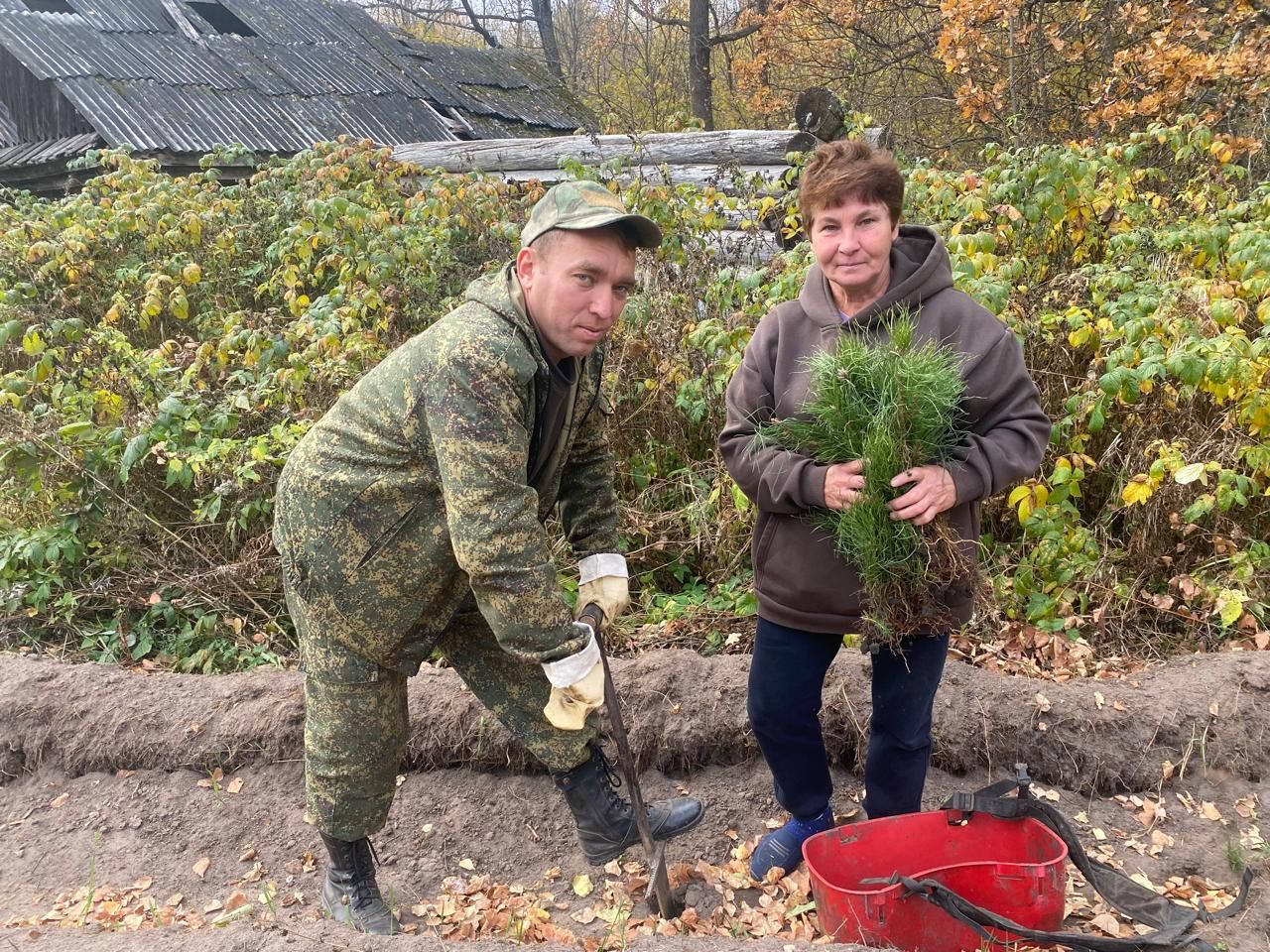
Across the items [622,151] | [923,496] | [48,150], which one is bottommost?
[923,496]

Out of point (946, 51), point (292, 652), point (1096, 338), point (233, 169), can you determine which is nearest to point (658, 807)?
point (292, 652)

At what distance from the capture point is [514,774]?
3.89 m

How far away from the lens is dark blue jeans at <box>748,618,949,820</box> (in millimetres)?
2619

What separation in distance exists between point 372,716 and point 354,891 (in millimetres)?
631

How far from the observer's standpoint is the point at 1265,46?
6918 millimetres

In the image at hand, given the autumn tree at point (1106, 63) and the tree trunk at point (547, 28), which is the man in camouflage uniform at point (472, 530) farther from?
the tree trunk at point (547, 28)

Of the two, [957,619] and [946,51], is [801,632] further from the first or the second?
[946,51]

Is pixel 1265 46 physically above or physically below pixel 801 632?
above

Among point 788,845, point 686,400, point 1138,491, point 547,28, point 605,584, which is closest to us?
point 605,584

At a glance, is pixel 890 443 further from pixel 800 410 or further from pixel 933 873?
pixel 933 873

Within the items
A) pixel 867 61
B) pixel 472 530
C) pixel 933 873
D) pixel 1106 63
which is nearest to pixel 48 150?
pixel 867 61

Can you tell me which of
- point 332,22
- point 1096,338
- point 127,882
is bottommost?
point 127,882

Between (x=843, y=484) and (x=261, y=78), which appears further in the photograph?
(x=261, y=78)

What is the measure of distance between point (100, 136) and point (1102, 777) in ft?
40.9
